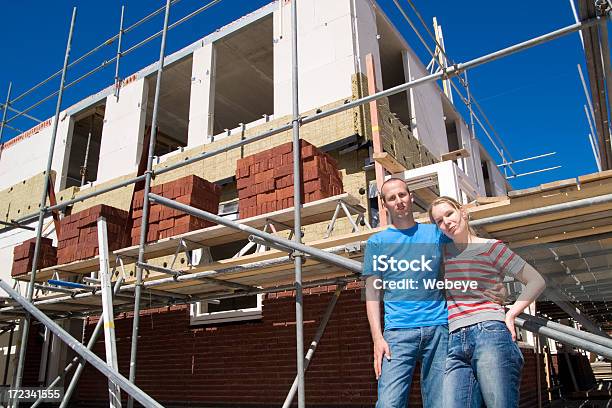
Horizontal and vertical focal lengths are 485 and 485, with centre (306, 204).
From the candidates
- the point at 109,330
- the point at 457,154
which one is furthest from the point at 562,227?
the point at 109,330

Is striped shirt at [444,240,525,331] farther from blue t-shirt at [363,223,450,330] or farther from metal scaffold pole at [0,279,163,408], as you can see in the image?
metal scaffold pole at [0,279,163,408]

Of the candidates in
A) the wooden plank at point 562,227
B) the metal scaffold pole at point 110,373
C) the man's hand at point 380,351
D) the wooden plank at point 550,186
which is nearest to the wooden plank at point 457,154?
the wooden plank at point 562,227

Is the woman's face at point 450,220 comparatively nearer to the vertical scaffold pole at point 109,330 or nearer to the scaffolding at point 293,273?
the scaffolding at point 293,273

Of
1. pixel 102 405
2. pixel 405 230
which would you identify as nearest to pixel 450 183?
pixel 405 230

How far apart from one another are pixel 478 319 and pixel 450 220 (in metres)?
0.56

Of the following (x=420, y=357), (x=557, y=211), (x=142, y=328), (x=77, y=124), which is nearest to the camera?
(x=420, y=357)

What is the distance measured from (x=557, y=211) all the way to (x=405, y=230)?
165 cm

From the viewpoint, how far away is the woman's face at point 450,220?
8.96ft

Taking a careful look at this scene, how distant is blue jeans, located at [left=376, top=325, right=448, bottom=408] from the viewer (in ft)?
8.62

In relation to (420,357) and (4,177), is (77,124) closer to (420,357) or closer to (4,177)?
(4,177)

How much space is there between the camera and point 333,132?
8.47 m

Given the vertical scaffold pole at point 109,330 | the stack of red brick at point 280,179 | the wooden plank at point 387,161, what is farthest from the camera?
the wooden plank at point 387,161

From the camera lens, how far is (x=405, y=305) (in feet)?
9.19

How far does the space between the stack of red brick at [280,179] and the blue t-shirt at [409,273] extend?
3.57 m
